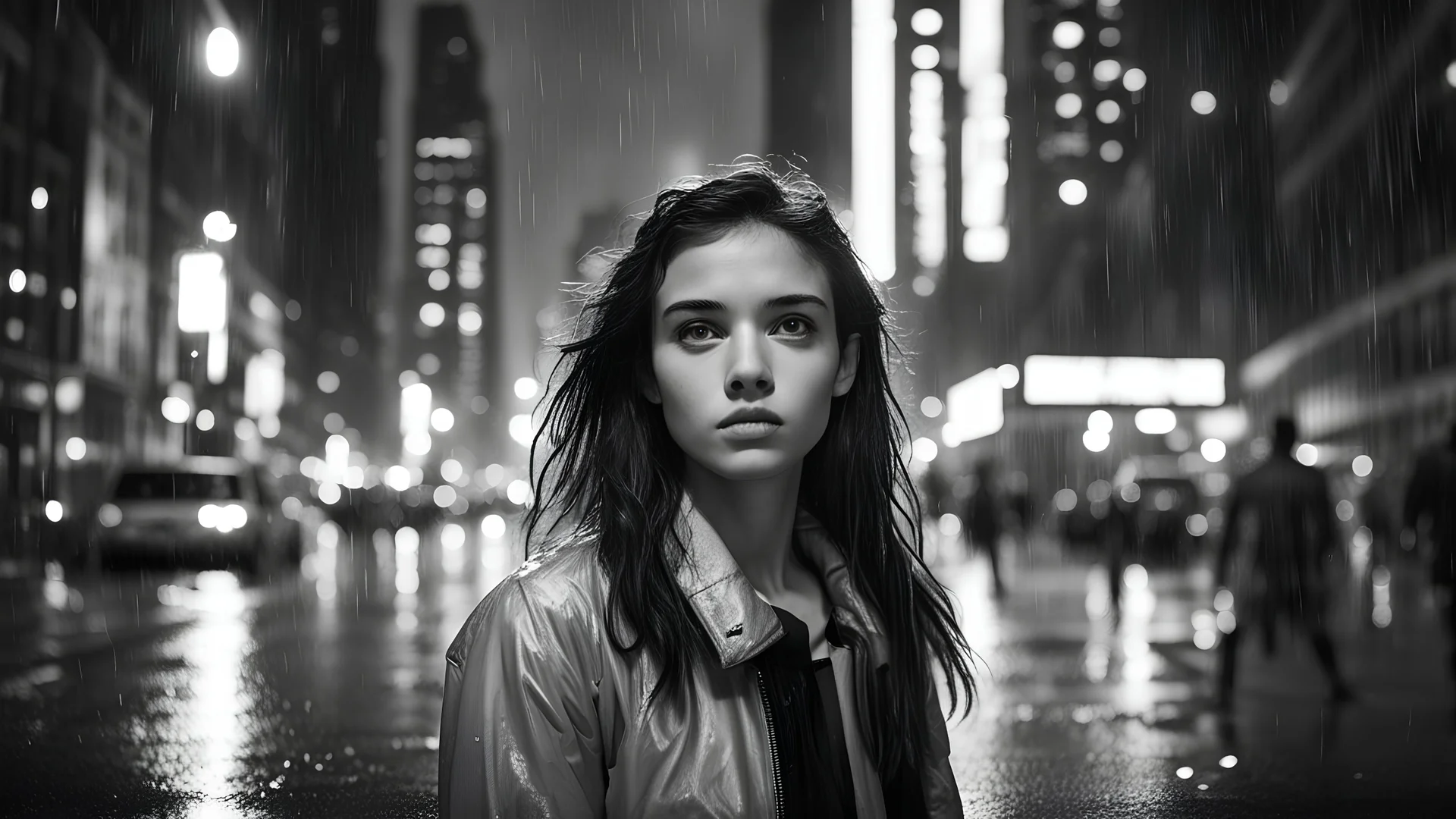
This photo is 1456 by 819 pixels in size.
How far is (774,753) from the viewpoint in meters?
2.68

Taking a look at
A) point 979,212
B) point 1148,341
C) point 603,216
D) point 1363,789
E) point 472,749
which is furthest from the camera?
point 603,216

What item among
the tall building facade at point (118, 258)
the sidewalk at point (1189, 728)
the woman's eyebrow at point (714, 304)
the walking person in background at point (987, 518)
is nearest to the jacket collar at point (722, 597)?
the woman's eyebrow at point (714, 304)

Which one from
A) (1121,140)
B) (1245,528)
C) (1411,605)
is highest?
(1121,140)

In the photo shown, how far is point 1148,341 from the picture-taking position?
3044 inches

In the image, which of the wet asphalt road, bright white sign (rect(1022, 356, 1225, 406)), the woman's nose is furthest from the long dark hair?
bright white sign (rect(1022, 356, 1225, 406))

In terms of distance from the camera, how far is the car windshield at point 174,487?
934 inches

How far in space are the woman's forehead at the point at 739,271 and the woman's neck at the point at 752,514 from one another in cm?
37

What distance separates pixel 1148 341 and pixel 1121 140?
4426cm

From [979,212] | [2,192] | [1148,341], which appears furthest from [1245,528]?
[979,212]

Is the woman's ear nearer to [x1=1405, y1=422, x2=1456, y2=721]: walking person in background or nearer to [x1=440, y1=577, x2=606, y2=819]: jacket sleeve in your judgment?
[x1=440, y1=577, x2=606, y2=819]: jacket sleeve

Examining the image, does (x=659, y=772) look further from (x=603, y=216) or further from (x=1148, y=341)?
(x=603, y=216)

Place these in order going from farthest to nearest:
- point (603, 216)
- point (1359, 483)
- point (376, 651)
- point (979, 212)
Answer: point (603, 216) → point (979, 212) → point (1359, 483) → point (376, 651)

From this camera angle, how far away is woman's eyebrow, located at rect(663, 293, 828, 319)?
282cm

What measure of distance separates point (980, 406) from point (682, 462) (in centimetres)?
6440
